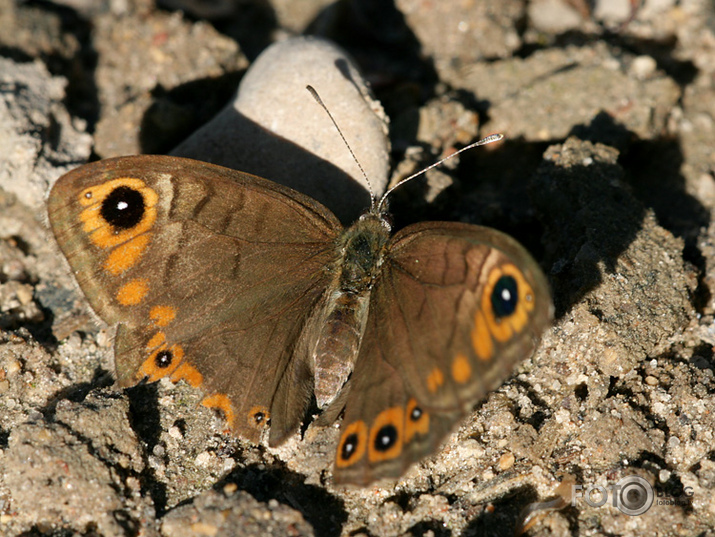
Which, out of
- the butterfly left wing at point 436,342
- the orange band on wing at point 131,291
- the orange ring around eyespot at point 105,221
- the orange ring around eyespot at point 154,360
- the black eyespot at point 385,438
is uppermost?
the orange ring around eyespot at point 105,221

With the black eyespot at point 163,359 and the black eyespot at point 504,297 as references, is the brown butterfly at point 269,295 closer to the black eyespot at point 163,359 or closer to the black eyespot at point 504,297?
the black eyespot at point 163,359

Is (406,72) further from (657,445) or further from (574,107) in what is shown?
(657,445)

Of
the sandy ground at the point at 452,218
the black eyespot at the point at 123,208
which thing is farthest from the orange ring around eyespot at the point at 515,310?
the black eyespot at the point at 123,208

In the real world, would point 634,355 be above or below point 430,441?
above

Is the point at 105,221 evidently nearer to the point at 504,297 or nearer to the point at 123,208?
the point at 123,208

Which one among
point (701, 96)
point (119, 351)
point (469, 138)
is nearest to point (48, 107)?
point (119, 351)

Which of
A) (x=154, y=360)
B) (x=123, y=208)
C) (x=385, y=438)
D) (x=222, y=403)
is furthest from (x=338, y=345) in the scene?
(x=123, y=208)

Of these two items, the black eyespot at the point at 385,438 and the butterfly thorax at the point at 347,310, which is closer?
the black eyespot at the point at 385,438
